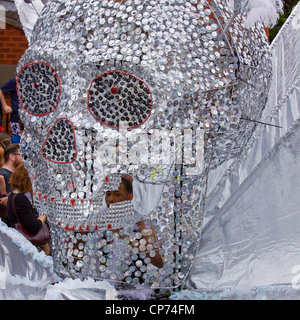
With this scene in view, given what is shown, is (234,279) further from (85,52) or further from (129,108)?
(85,52)

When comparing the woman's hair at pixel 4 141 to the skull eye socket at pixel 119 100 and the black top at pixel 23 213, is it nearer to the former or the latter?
the black top at pixel 23 213

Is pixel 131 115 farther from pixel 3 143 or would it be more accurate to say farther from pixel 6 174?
pixel 3 143

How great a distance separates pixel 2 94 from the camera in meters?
2.83

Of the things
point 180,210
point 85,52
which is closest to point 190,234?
point 180,210

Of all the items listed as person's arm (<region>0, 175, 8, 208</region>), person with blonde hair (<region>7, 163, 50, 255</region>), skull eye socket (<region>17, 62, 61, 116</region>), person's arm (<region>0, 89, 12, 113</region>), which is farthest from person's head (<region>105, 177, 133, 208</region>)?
person's arm (<region>0, 89, 12, 113</region>)

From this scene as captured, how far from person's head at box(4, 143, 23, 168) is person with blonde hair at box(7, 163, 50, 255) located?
0.35 meters

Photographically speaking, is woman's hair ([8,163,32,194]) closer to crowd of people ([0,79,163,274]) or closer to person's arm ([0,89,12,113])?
crowd of people ([0,79,163,274])

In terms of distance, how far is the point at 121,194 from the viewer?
1.43 metres

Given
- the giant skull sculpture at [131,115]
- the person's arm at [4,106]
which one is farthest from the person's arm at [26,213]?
the person's arm at [4,106]

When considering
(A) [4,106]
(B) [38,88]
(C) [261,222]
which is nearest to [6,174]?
(A) [4,106]

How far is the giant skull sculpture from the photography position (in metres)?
1.25

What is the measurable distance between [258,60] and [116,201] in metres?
0.55

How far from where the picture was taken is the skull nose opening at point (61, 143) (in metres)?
1.30

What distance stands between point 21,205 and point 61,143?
2.27ft
